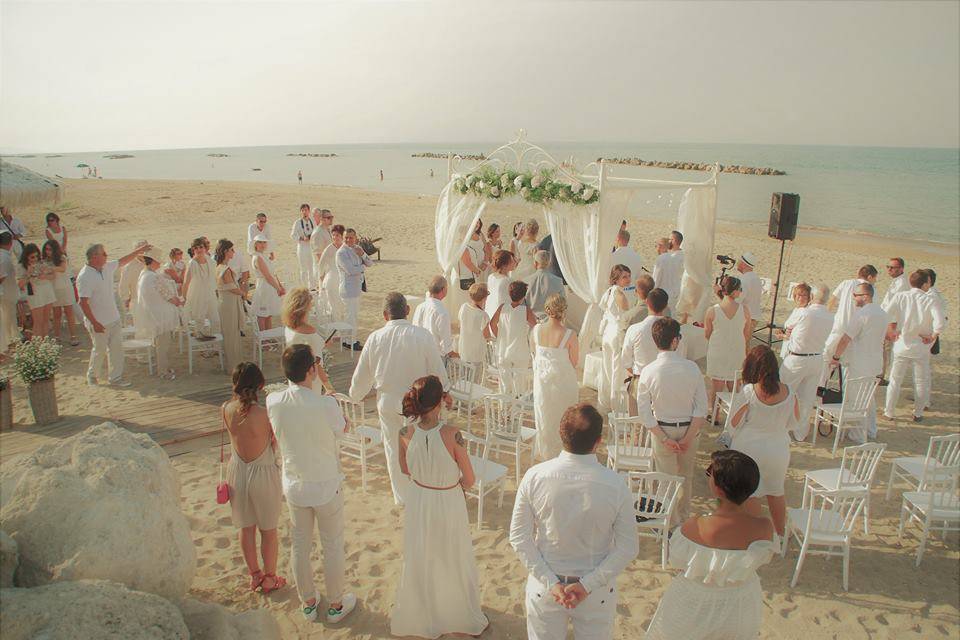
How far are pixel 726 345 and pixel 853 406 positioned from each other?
154cm

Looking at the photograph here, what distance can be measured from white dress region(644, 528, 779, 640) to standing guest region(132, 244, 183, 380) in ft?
25.3

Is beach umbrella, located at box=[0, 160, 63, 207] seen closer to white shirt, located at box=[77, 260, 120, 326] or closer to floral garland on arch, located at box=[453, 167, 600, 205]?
white shirt, located at box=[77, 260, 120, 326]

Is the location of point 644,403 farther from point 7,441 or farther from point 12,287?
point 12,287

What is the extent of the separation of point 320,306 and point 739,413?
730 centimetres

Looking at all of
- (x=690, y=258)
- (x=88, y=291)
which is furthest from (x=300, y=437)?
(x=690, y=258)

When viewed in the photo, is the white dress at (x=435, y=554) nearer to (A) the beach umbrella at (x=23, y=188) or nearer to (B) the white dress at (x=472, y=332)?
(A) the beach umbrella at (x=23, y=188)

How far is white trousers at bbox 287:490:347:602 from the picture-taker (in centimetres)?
397

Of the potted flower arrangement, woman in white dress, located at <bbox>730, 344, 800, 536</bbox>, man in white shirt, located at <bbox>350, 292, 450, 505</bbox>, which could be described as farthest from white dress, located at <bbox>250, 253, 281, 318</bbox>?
woman in white dress, located at <bbox>730, 344, 800, 536</bbox>

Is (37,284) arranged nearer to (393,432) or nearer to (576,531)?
(393,432)

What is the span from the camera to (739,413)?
4.53 metres

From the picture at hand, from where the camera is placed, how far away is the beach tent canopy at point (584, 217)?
812 cm

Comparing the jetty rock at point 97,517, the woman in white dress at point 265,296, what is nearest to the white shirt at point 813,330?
the jetty rock at point 97,517

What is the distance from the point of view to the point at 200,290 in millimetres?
8766

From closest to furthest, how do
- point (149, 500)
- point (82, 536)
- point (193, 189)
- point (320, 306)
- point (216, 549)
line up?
point (82, 536) < point (149, 500) < point (216, 549) < point (320, 306) < point (193, 189)
